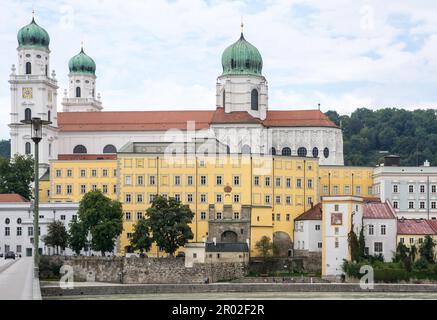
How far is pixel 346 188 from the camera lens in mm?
99250

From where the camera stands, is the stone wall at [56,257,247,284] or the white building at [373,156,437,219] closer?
the stone wall at [56,257,247,284]

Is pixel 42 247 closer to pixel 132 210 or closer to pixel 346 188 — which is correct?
pixel 132 210

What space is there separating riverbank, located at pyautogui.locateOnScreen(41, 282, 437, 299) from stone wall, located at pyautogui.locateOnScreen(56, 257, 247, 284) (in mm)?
2459

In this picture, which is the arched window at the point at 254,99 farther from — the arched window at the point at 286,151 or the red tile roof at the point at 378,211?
the red tile roof at the point at 378,211

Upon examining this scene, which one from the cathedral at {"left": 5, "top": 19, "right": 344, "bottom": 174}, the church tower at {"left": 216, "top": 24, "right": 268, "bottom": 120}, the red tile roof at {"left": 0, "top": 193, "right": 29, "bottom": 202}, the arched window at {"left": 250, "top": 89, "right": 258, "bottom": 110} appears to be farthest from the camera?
the arched window at {"left": 250, "top": 89, "right": 258, "bottom": 110}

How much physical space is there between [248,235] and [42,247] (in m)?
18.5

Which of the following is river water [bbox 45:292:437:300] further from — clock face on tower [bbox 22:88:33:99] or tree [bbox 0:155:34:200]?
clock face on tower [bbox 22:88:33:99]

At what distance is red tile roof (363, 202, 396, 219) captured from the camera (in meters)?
80.6

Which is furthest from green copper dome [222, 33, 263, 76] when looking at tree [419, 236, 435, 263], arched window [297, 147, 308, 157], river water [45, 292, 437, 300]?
river water [45, 292, 437, 300]

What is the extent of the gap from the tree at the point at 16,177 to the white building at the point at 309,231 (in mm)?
29712

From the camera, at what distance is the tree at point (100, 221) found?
8181 centimetres

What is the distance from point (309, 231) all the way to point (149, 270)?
46.4ft

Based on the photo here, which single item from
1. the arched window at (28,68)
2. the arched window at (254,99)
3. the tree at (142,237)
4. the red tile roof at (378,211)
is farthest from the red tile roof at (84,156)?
the red tile roof at (378,211)
